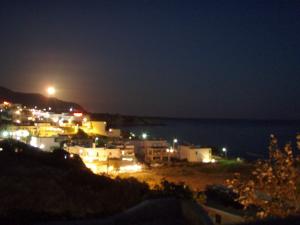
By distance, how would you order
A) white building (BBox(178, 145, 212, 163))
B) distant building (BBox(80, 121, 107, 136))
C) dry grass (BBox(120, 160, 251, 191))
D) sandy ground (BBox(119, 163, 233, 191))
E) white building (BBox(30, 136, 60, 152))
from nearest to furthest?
sandy ground (BBox(119, 163, 233, 191)) < dry grass (BBox(120, 160, 251, 191)) < white building (BBox(30, 136, 60, 152)) < white building (BBox(178, 145, 212, 163)) < distant building (BBox(80, 121, 107, 136))

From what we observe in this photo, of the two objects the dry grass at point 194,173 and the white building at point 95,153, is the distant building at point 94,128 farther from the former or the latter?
the dry grass at point 194,173

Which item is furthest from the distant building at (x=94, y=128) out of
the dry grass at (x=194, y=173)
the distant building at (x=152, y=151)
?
the dry grass at (x=194, y=173)

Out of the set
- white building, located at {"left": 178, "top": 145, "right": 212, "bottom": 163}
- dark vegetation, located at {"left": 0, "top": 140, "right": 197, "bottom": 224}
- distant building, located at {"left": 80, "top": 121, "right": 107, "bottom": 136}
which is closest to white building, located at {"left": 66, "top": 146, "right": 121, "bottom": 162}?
white building, located at {"left": 178, "top": 145, "right": 212, "bottom": 163}

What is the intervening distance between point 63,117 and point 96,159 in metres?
25.0

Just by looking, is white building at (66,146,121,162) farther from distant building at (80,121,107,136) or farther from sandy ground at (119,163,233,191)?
distant building at (80,121,107,136)

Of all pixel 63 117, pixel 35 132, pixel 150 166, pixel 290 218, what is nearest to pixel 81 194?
pixel 290 218

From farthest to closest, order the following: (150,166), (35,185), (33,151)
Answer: (150,166) < (33,151) < (35,185)

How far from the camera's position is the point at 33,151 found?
27812 mm

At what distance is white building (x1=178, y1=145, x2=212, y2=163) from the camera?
139 feet

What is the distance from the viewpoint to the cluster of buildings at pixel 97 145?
3466 cm

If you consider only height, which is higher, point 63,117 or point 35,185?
point 63,117

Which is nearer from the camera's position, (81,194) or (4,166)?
(81,194)

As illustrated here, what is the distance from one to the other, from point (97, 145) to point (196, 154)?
11.1 m

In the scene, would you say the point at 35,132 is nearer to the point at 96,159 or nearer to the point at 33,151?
the point at 96,159
